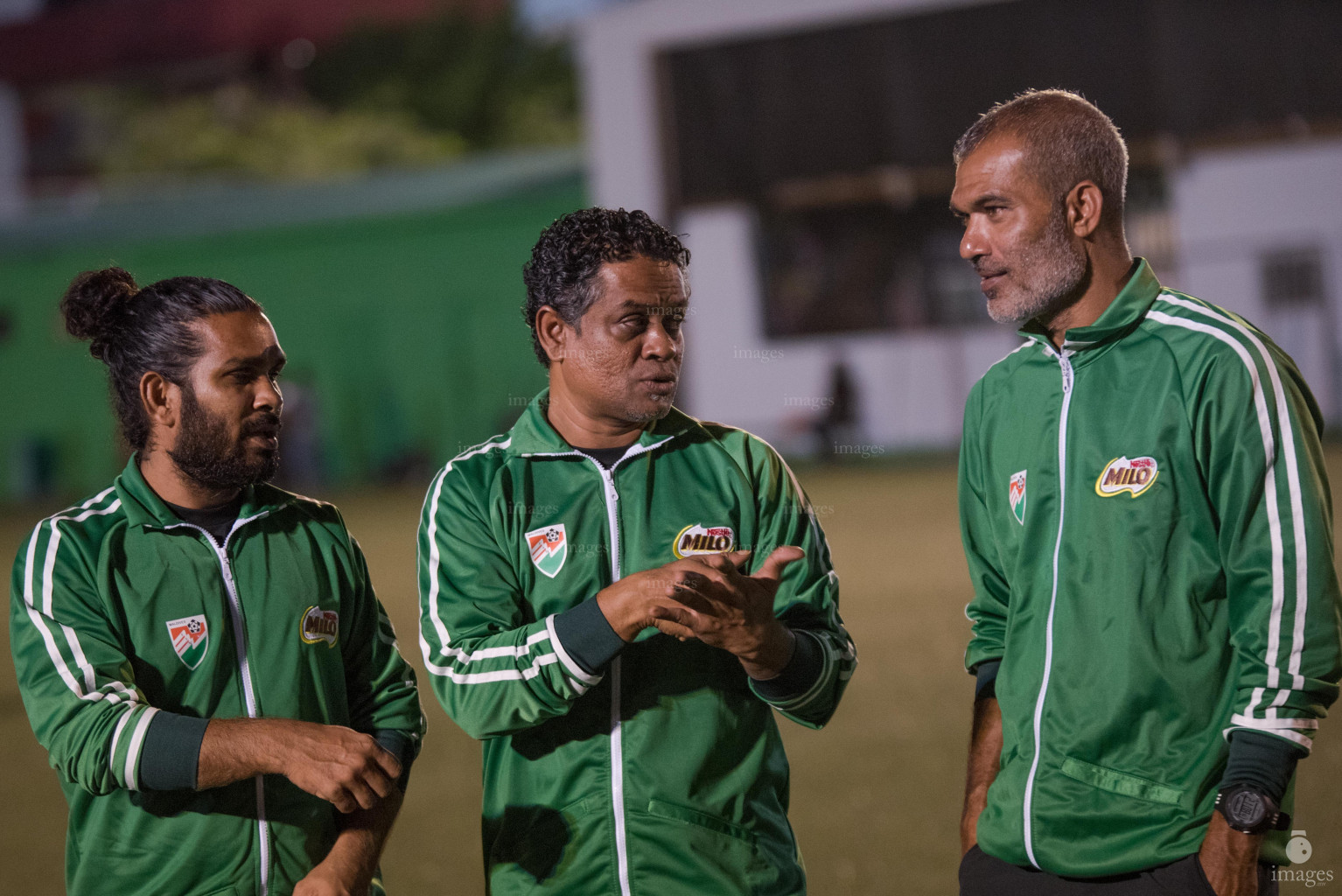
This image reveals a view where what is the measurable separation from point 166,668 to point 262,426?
0.43 m

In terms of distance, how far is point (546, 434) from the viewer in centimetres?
250

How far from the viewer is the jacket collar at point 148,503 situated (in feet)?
7.67

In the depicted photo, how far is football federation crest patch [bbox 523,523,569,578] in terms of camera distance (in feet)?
7.97

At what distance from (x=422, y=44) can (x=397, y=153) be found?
165 inches

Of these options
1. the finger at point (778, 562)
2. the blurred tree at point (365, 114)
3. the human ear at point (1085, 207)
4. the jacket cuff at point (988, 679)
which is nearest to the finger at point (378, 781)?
the finger at point (778, 562)

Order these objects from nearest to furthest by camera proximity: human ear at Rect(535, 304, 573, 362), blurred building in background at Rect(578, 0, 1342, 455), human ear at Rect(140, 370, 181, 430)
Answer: human ear at Rect(140, 370, 181, 430), human ear at Rect(535, 304, 573, 362), blurred building in background at Rect(578, 0, 1342, 455)

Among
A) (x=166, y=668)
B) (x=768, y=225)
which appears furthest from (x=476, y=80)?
(x=166, y=668)

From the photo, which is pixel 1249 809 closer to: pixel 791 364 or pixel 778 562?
pixel 778 562

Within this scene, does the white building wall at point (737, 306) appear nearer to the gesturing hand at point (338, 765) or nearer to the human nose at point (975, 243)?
the human nose at point (975, 243)

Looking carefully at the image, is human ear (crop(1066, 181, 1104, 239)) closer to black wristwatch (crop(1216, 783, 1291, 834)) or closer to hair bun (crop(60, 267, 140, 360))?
black wristwatch (crop(1216, 783, 1291, 834))

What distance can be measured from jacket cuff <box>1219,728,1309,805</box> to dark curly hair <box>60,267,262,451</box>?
175 cm

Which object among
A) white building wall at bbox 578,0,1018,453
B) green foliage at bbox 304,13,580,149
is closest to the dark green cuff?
white building wall at bbox 578,0,1018,453

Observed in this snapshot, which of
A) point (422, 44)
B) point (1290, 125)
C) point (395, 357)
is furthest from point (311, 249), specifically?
point (422, 44)

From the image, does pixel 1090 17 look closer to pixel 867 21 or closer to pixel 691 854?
pixel 867 21
